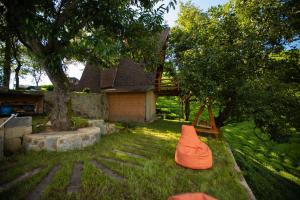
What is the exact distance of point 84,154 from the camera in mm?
5453

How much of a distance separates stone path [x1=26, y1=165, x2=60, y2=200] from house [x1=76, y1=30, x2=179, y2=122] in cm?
1007

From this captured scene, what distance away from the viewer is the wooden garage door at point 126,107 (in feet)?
48.5

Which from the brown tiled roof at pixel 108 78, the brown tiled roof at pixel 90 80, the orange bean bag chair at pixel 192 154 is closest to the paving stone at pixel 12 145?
the orange bean bag chair at pixel 192 154

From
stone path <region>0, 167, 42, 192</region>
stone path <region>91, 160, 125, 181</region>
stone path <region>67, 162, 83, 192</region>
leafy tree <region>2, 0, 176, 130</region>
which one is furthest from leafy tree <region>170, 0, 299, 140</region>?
stone path <region>0, 167, 42, 192</region>

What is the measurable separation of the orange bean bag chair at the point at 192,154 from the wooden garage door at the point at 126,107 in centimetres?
946

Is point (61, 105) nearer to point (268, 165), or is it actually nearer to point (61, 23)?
point (61, 23)

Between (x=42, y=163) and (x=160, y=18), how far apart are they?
588 centimetres

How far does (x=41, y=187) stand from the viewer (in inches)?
139

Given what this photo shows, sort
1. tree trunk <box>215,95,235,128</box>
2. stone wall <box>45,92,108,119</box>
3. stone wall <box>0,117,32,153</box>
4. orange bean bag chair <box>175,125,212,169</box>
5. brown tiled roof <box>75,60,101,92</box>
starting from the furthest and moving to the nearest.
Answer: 1. brown tiled roof <box>75,60,101,92</box>
2. stone wall <box>45,92,108,119</box>
3. tree trunk <box>215,95,235,128</box>
4. stone wall <box>0,117,32,153</box>
5. orange bean bag chair <box>175,125,212,169</box>

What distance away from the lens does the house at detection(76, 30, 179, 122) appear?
14.7 meters

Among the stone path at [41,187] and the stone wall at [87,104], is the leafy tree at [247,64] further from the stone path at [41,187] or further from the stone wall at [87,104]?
the stone wall at [87,104]

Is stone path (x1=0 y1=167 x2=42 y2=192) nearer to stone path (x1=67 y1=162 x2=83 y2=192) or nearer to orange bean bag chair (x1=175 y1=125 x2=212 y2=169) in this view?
stone path (x1=67 y1=162 x2=83 y2=192)

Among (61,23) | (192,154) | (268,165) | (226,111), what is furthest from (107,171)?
(268,165)

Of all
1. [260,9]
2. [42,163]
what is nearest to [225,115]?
[260,9]
